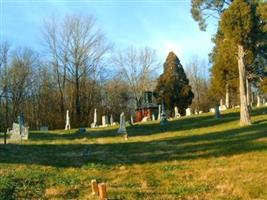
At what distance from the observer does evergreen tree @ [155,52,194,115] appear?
59812 millimetres

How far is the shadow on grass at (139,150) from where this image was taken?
1816cm

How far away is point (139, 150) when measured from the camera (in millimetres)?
21141

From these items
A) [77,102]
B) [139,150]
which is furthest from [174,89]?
[139,150]

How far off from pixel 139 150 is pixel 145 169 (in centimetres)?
478

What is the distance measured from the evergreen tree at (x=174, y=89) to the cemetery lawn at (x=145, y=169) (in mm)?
35520

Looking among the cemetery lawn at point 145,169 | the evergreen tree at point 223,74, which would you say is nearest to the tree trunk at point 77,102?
the evergreen tree at point 223,74

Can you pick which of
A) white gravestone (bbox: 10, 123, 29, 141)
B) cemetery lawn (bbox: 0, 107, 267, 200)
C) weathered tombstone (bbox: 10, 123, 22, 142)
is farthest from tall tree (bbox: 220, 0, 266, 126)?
weathered tombstone (bbox: 10, 123, 22, 142)

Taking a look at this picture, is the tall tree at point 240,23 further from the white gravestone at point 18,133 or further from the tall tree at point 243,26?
the white gravestone at point 18,133

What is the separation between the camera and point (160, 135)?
28344 millimetres

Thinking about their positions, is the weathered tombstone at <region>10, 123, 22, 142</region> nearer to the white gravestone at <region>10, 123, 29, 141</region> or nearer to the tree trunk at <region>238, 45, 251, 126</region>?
the white gravestone at <region>10, 123, 29, 141</region>

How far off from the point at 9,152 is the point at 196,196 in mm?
9416

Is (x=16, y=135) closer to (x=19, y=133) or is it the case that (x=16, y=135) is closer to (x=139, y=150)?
(x=19, y=133)

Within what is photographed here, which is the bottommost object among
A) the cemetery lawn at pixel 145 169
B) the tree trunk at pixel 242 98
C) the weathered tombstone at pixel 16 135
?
the cemetery lawn at pixel 145 169

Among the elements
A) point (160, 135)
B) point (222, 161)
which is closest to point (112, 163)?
point (222, 161)
